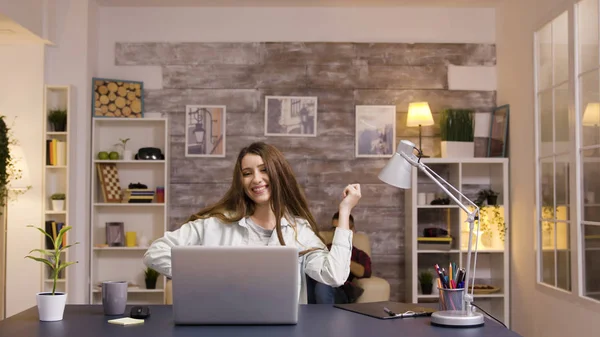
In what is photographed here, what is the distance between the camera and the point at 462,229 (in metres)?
6.21

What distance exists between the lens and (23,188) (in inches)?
235

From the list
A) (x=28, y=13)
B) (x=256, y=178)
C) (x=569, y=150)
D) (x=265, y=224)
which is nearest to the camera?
(x=256, y=178)

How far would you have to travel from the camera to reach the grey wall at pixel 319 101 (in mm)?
6434

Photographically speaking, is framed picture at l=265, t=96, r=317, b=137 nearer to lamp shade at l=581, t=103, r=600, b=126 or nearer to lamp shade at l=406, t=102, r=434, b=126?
lamp shade at l=406, t=102, r=434, b=126

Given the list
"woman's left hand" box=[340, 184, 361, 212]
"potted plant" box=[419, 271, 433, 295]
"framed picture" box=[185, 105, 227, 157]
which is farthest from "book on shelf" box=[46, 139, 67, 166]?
"woman's left hand" box=[340, 184, 361, 212]

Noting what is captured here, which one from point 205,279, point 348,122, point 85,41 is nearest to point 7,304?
point 85,41

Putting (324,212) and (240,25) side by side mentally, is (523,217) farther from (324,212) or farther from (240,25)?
(240,25)

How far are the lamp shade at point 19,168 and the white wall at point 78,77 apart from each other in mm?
376

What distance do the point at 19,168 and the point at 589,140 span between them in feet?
14.3

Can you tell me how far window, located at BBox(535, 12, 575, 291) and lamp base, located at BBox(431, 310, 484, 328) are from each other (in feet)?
8.82

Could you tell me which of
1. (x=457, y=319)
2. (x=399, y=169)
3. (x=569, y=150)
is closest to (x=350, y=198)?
(x=399, y=169)

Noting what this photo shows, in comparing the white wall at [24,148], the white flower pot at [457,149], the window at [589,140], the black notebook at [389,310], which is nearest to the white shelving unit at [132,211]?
the white wall at [24,148]

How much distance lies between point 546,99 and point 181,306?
3787 mm

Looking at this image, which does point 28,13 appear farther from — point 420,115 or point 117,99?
Answer: point 420,115
